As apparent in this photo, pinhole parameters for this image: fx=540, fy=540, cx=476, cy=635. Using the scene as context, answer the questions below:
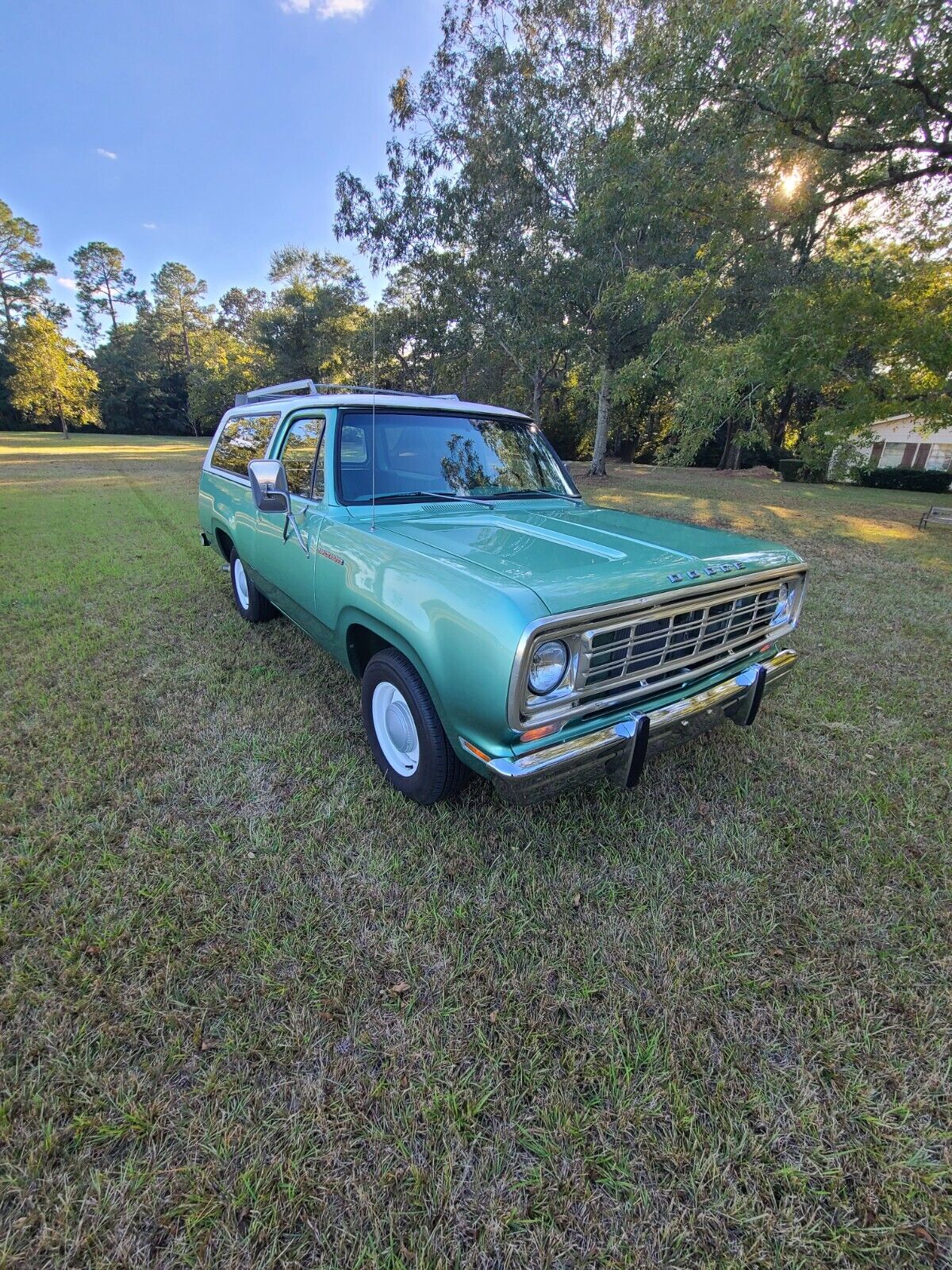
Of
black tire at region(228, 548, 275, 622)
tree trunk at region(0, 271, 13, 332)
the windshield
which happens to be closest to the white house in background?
the windshield

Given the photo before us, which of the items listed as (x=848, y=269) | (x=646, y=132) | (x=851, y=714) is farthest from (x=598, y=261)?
(x=851, y=714)

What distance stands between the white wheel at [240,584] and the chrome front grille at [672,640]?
3908mm

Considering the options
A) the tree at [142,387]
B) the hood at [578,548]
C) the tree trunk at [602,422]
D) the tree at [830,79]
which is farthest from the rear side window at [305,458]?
the tree at [142,387]

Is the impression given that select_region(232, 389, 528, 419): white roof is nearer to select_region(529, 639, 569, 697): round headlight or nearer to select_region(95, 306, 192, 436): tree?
select_region(529, 639, 569, 697): round headlight

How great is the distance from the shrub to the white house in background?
10.9 ft

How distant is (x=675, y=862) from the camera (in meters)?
2.49

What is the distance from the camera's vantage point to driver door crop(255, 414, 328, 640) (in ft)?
10.8

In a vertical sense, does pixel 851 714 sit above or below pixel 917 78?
below

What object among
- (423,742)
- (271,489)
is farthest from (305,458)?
(423,742)

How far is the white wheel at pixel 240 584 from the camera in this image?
16.8ft

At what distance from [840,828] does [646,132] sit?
12.2 meters

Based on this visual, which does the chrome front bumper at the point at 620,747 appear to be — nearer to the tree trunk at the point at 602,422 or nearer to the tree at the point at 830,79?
the tree at the point at 830,79

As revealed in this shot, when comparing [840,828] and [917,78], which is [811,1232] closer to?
[840,828]

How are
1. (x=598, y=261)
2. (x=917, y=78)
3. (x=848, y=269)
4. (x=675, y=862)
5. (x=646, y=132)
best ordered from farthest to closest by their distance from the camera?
(x=598, y=261) < (x=848, y=269) < (x=646, y=132) < (x=917, y=78) < (x=675, y=862)
